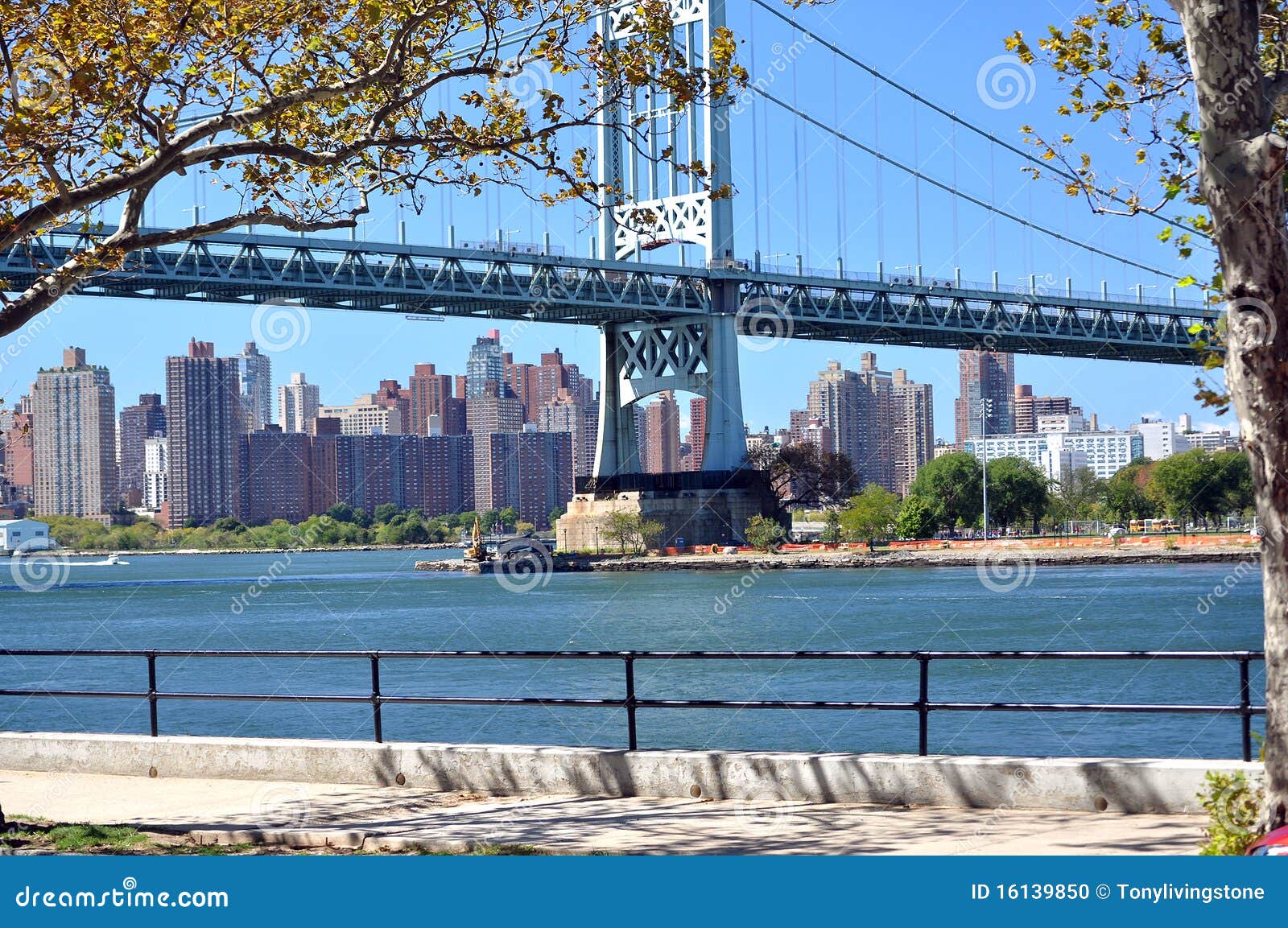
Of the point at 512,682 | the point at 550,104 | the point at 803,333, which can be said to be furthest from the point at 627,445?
the point at 550,104

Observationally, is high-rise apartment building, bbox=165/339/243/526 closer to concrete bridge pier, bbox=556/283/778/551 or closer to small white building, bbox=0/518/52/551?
small white building, bbox=0/518/52/551

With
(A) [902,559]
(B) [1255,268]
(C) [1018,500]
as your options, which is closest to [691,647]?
(B) [1255,268]

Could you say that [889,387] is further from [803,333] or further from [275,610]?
[275,610]

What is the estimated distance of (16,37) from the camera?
941 centimetres

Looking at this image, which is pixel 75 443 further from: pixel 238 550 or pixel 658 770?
pixel 658 770

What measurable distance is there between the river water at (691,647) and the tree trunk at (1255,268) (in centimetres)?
1343

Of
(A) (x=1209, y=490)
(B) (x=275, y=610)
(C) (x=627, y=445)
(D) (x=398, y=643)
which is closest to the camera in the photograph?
(D) (x=398, y=643)

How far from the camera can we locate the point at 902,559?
7844 centimetres

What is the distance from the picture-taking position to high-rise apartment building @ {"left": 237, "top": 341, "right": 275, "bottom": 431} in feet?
425

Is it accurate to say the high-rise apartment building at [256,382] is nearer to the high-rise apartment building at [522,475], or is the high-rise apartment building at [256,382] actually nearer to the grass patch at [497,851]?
the high-rise apartment building at [522,475]

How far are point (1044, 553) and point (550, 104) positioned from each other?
235 ft

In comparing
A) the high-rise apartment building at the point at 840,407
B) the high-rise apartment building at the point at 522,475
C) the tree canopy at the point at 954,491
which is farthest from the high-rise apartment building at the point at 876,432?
the tree canopy at the point at 954,491

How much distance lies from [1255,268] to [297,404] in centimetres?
14863

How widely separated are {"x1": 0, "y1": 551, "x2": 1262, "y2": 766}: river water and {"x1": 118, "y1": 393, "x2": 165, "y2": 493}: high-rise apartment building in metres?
64.4
